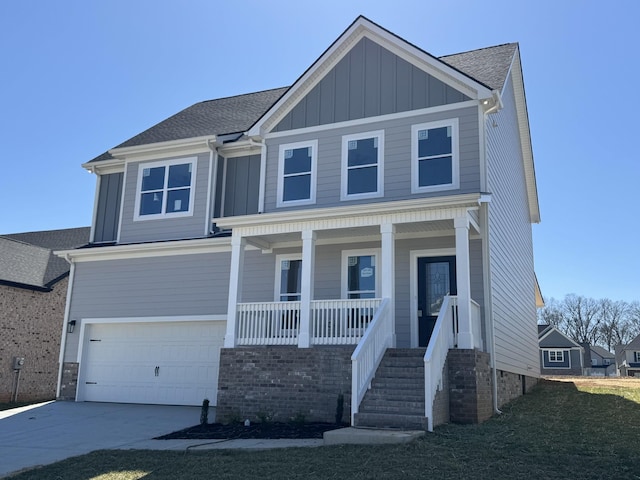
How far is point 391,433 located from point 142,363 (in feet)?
30.0

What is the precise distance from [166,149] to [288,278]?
17.6ft

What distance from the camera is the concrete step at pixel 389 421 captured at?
9.17 m

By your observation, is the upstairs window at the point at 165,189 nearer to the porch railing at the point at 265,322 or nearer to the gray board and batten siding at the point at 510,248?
the porch railing at the point at 265,322

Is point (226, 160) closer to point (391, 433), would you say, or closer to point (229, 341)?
point (229, 341)

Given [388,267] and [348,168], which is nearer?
[388,267]

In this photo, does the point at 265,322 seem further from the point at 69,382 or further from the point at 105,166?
the point at 105,166

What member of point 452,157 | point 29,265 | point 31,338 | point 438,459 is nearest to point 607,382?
point 452,157

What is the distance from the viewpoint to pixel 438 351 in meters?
10.1

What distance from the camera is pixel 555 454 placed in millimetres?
7699

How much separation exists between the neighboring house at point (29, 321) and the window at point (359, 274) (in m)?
10.6

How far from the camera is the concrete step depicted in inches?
361

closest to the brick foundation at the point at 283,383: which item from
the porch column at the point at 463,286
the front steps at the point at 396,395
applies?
the front steps at the point at 396,395

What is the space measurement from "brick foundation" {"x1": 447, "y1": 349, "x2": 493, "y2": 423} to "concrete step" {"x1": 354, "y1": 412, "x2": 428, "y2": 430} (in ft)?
5.03

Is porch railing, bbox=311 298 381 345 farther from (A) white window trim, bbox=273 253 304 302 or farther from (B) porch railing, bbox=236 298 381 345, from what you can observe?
(A) white window trim, bbox=273 253 304 302
